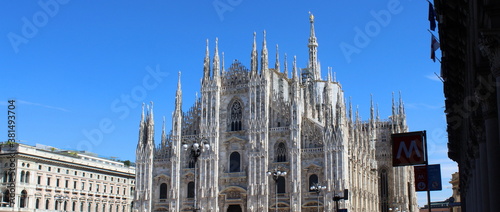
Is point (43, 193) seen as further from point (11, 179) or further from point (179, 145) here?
point (179, 145)

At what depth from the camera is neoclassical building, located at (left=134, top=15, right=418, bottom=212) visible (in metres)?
63.5

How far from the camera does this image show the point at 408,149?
20688 mm

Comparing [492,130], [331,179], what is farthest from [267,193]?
[492,130]

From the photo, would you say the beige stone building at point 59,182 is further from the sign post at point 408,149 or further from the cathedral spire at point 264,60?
the sign post at point 408,149

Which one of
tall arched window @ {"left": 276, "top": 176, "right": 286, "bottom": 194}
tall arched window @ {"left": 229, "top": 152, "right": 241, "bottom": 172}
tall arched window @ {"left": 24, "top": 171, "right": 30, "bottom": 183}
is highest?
tall arched window @ {"left": 229, "top": 152, "right": 241, "bottom": 172}

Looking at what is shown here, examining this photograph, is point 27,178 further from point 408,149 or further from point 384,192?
point 408,149

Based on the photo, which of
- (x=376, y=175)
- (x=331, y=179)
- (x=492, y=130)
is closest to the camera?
(x=492, y=130)

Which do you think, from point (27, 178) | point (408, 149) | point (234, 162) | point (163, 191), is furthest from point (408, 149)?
point (27, 178)

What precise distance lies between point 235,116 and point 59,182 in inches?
959

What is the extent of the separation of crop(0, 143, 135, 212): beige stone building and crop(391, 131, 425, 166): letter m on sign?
5204cm

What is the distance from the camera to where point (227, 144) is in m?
68.8

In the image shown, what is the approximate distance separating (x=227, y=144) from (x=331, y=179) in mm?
13171

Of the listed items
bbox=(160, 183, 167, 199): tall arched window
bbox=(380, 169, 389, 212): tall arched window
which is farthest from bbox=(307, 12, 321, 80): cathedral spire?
bbox=(160, 183, 167, 199): tall arched window

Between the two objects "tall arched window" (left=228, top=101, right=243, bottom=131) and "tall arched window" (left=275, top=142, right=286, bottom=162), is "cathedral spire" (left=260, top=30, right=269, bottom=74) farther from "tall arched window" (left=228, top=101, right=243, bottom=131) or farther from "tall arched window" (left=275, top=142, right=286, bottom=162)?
"tall arched window" (left=275, top=142, right=286, bottom=162)
